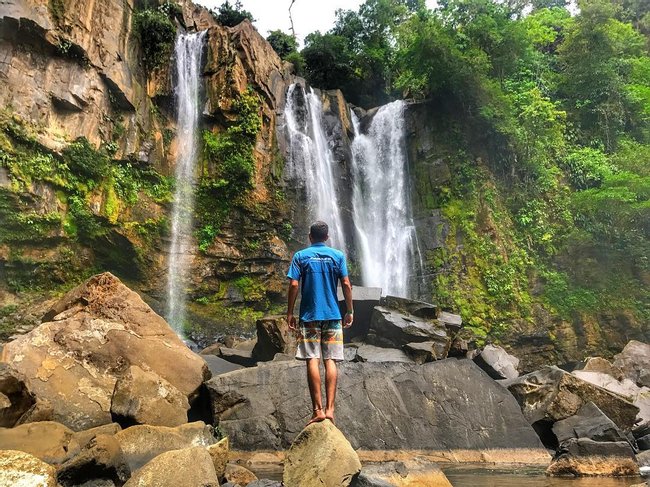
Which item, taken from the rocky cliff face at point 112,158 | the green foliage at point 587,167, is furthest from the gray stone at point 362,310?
the green foliage at point 587,167

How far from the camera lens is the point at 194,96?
1725cm

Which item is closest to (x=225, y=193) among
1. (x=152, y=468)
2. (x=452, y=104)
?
(x=452, y=104)

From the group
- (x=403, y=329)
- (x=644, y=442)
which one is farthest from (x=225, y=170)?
(x=644, y=442)

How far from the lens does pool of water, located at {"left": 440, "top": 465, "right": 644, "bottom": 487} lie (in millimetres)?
4438

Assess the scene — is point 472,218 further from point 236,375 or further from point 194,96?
point 236,375

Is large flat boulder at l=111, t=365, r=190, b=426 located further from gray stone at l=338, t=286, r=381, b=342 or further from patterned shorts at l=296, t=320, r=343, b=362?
gray stone at l=338, t=286, r=381, b=342

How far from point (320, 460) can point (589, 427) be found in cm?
427

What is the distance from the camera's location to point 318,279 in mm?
4449

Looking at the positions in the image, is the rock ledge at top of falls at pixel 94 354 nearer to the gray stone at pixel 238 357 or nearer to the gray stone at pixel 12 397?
the gray stone at pixel 12 397

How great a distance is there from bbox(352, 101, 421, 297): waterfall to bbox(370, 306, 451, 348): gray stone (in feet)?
23.9

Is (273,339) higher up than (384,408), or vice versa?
(273,339)

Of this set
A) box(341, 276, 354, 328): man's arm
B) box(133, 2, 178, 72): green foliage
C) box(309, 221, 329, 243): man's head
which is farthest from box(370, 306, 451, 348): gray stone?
box(133, 2, 178, 72): green foliage

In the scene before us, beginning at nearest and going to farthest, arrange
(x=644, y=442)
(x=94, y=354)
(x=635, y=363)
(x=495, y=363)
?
(x=94, y=354), (x=644, y=442), (x=495, y=363), (x=635, y=363)

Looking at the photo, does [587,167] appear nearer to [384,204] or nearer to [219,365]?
[384,204]
